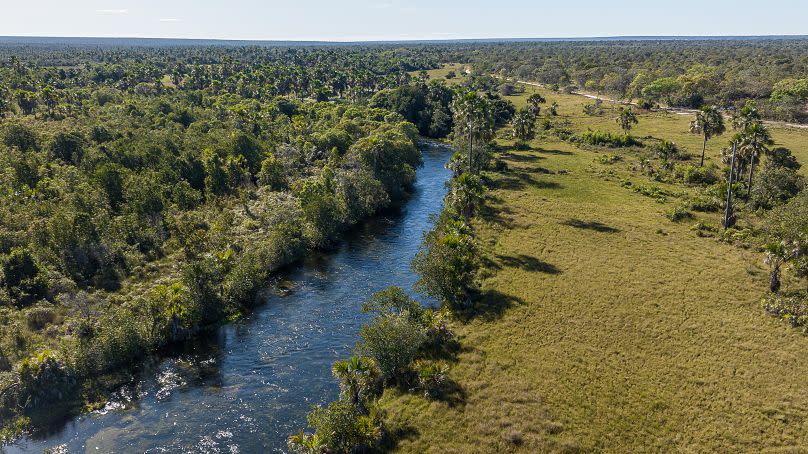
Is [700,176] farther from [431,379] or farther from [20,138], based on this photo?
[20,138]

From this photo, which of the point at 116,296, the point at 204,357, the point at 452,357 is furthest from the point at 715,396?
the point at 116,296

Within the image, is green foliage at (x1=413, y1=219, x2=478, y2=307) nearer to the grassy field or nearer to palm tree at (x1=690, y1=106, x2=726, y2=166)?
the grassy field

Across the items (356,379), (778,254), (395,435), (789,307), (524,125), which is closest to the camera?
(395,435)

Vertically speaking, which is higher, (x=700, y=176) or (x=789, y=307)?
(x=700, y=176)

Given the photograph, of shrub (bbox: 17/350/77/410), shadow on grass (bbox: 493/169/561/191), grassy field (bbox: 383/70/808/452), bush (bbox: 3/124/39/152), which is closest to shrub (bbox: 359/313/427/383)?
grassy field (bbox: 383/70/808/452)

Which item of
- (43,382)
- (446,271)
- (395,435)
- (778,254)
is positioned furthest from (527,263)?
(43,382)
